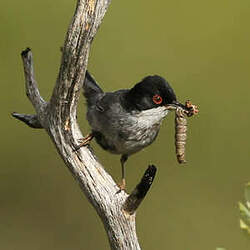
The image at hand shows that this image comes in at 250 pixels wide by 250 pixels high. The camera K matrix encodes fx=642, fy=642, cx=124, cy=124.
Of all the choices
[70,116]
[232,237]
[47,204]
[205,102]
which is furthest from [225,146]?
[70,116]

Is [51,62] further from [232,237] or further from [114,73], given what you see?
[232,237]

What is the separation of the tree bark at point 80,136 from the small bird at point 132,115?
362 mm

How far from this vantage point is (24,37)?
6574 mm

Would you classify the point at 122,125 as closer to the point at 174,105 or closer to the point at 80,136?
the point at 174,105

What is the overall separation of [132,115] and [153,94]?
0.23 metres

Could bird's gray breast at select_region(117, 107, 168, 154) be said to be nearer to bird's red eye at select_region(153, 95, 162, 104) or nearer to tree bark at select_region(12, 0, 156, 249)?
bird's red eye at select_region(153, 95, 162, 104)

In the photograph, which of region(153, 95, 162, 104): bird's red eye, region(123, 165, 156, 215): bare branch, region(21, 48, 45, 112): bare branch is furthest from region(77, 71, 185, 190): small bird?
region(123, 165, 156, 215): bare branch

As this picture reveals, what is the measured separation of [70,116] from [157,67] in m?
3.16

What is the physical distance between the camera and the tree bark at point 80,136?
9.92 ft

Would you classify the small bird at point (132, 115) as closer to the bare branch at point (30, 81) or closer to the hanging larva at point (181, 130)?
the hanging larva at point (181, 130)

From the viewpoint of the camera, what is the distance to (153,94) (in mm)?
3686

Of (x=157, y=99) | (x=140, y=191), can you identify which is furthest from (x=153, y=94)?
(x=140, y=191)

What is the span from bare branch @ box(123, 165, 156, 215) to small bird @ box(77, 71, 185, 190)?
0.59 m

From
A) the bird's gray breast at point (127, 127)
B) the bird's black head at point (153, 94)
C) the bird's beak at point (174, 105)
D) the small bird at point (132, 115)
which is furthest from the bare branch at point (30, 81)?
the bird's beak at point (174, 105)
